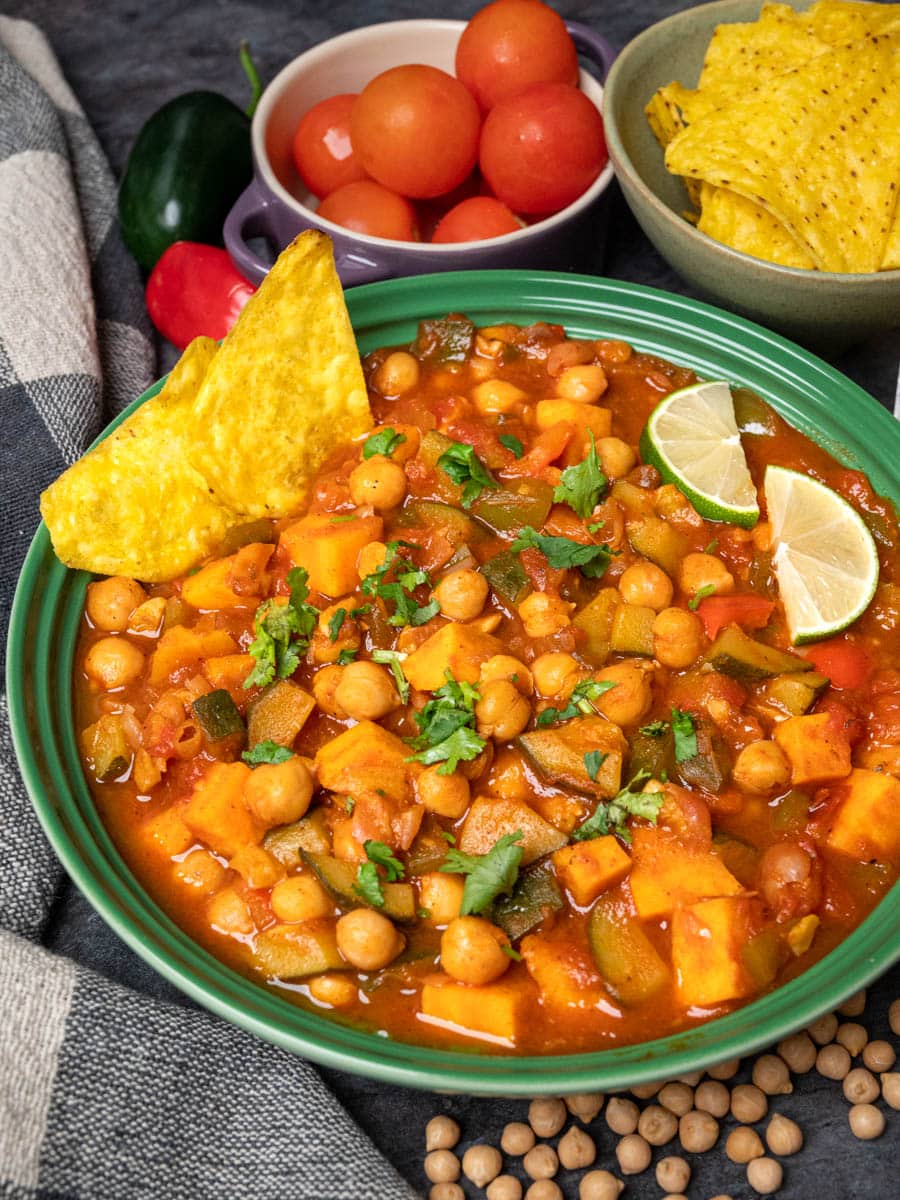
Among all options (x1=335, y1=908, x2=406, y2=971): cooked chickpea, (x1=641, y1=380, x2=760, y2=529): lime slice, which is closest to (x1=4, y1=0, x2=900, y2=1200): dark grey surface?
(x1=335, y1=908, x2=406, y2=971): cooked chickpea

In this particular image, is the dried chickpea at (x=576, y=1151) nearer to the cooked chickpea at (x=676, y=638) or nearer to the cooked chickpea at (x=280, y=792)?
the cooked chickpea at (x=280, y=792)

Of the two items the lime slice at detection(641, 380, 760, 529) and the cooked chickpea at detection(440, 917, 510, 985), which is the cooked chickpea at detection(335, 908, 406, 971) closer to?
the cooked chickpea at detection(440, 917, 510, 985)

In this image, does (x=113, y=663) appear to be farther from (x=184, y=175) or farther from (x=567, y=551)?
(x=184, y=175)

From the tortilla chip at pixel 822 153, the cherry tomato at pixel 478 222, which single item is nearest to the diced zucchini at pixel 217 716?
the cherry tomato at pixel 478 222

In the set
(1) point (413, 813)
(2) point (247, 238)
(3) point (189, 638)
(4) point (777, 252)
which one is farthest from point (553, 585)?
(2) point (247, 238)

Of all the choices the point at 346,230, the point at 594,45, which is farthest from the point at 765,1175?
the point at 594,45

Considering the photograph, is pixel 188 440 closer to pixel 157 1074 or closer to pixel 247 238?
Result: pixel 247 238

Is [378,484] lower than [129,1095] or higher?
higher
